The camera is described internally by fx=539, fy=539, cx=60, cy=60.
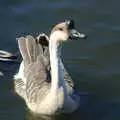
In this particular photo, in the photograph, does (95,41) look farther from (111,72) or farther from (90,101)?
(90,101)

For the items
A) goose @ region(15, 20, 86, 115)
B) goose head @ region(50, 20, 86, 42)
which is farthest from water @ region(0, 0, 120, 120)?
goose head @ region(50, 20, 86, 42)

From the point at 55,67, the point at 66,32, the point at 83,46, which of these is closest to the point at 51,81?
the point at 55,67

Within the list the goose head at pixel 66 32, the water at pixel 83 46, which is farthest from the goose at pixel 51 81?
the water at pixel 83 46

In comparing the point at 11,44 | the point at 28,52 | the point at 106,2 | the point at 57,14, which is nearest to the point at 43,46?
the point at 28,52

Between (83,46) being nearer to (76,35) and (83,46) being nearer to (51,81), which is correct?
(51,81)

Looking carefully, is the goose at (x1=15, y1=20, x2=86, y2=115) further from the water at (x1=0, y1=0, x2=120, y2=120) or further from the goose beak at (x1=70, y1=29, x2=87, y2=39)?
the water at (x1=0, y1=0, x2=120, y2=120)

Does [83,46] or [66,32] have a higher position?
[66,32]

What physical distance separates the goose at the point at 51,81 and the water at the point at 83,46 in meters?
0.24

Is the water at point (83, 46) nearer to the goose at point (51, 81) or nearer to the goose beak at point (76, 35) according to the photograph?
the goose at point (51, 81)

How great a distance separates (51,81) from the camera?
783 centimetres

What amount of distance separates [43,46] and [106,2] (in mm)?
2532

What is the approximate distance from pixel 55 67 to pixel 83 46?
7.16 ft

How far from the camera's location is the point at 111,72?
897 cm

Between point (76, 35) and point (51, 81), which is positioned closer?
point (76, 35)
